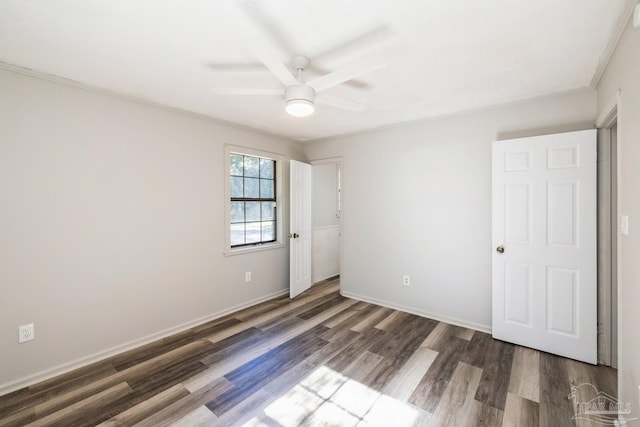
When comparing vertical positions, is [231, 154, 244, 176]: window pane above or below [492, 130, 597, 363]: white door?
above

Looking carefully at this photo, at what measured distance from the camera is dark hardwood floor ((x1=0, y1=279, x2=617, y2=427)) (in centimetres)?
183

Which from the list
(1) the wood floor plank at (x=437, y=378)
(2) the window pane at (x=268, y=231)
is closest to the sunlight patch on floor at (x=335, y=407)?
(1) the wood floor plank at (x=437, y=378)

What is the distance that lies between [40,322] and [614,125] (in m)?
4.93

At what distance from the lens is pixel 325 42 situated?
1761 millimetres

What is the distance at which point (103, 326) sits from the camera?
8.31 feet

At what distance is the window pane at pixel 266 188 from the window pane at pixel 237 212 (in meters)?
0.39

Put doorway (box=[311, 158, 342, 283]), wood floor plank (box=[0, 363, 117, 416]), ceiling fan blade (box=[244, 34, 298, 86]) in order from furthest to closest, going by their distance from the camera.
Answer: doorway (box=[311, 158, 342, 283]) → wood floor plank (box=[0, 363, 117, 416]) → ceiling fan blade (box=[244, 34, 298, 86])

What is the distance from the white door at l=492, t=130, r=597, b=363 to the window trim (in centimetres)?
273

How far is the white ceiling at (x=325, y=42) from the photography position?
148 cm

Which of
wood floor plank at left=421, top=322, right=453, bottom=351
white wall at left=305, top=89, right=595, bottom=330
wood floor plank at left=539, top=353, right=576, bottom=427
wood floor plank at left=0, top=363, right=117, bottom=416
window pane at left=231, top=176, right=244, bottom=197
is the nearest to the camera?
wood floor plank at left=539, top=353, right=576, bottom=427

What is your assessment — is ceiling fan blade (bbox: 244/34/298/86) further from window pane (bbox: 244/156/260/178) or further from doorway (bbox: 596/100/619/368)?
doorway (bbox: 596/100/619/368)

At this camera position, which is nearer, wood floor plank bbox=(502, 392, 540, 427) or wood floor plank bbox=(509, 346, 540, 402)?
wood floor plank bbox=(502, 392, 540, 427)

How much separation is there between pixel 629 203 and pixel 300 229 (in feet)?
11.4

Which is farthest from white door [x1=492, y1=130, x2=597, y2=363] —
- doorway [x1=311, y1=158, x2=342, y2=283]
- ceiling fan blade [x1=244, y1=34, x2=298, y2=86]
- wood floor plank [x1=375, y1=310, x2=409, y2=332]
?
doorway [x1=311, y1=158, x2=342, y2=283]
